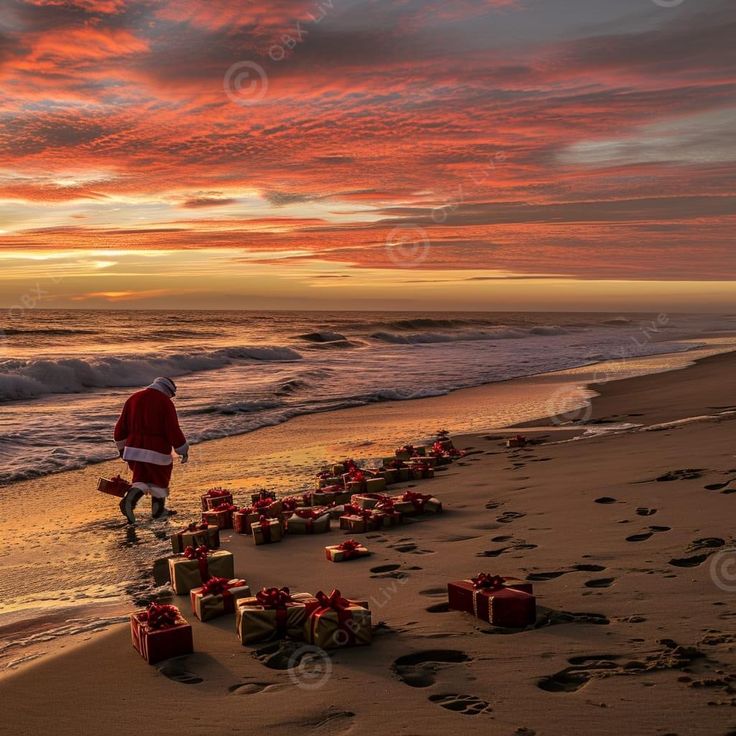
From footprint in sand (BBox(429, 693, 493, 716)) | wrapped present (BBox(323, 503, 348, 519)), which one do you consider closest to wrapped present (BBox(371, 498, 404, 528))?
wrapped present (BBox(323, 503, 348, 519))

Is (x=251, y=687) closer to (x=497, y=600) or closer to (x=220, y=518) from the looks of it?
(x=497, y=600)

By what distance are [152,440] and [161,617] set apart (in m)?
4.85

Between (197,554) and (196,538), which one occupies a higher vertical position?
(197,554)

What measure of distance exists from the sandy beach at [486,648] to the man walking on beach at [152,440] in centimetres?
135

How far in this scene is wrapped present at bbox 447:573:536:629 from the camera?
4.01 m

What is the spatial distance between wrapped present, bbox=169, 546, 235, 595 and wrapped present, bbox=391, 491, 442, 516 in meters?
2.16

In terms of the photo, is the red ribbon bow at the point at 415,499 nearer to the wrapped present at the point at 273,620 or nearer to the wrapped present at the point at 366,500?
the wrapped present at the point at 366,500

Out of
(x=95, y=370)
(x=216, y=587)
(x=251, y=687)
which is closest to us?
(x=251, y=687)

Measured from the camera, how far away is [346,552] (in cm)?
588

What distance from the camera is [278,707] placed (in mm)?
3344

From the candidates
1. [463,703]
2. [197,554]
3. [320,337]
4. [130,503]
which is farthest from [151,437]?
[320,337]

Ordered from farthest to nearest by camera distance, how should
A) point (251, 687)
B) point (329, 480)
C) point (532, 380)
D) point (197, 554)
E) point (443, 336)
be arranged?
point (443, 336), point (532, 380), point (329, 480), point (197, 554), point (251, 687)

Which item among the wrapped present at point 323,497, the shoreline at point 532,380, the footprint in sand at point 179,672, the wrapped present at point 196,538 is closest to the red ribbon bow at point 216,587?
the footprint in sand at point 179,672

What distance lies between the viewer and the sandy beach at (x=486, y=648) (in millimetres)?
3109
